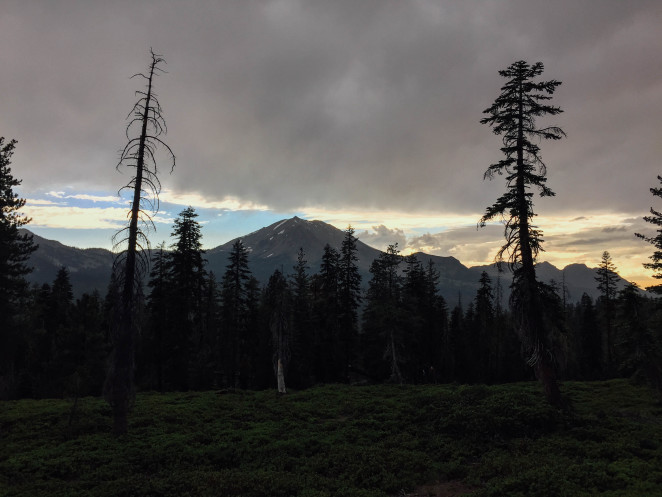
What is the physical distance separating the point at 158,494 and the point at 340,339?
33558 millimetres

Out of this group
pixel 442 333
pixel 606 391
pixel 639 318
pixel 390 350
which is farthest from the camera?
pixel 442 333

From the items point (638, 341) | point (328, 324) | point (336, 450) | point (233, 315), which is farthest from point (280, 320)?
point (638, 341)

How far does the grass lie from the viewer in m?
11.4

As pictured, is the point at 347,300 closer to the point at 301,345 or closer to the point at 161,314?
the point at 301,345

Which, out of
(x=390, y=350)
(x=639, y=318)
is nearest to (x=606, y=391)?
(x=639, y=318)

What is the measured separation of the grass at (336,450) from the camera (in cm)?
1138

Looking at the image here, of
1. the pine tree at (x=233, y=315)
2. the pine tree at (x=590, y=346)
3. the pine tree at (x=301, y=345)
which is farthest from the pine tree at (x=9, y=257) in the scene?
the pine tree at (x=590, y=346)

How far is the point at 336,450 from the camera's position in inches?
602

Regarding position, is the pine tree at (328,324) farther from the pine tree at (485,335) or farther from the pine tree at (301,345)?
the pine tree at (485,335)

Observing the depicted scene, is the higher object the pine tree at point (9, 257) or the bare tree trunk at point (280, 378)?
the pine tree at point (9, 257)

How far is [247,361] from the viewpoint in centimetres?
4331

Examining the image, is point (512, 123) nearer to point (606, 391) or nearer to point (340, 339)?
point (606, 391)

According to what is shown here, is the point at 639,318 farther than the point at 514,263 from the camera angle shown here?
Yes

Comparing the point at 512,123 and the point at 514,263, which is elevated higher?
the point at 512,123
